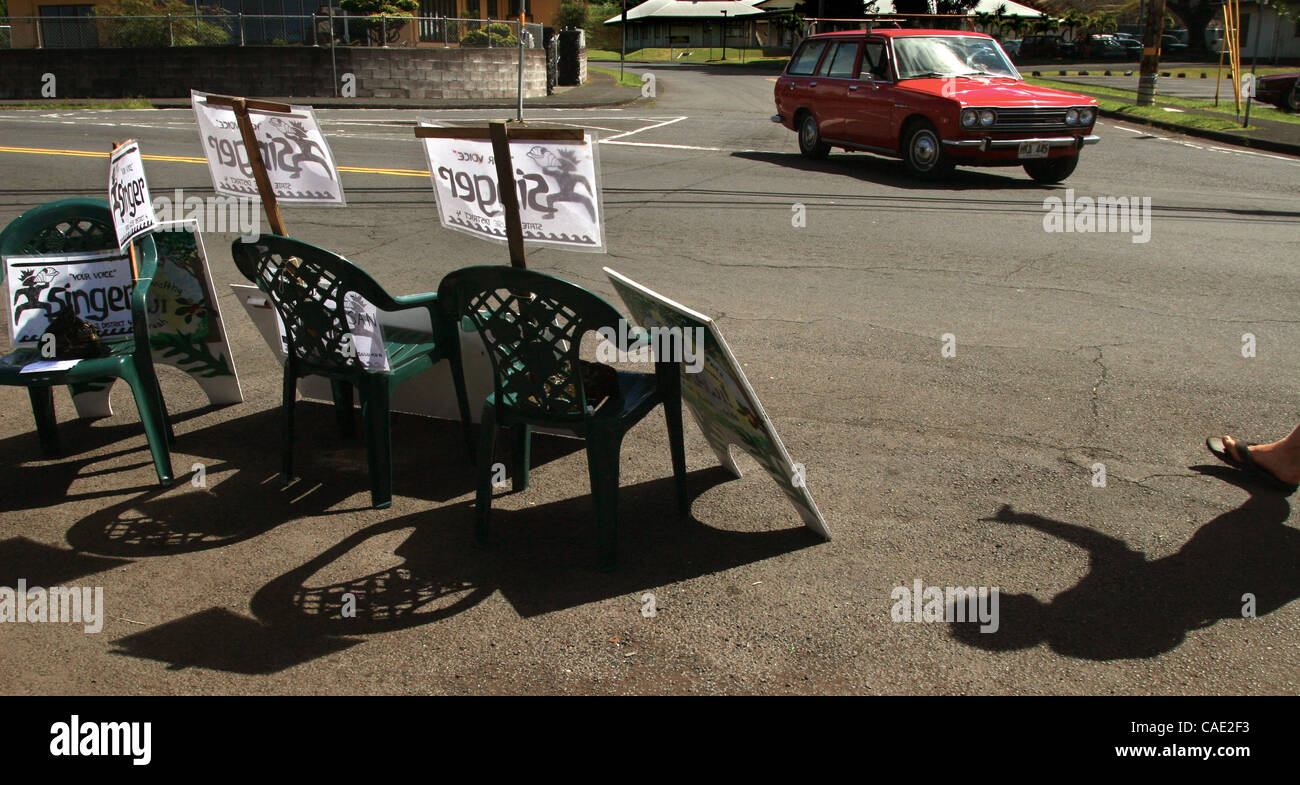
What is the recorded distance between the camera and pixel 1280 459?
4758 millimetres

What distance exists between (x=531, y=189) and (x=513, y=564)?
1.51 metres

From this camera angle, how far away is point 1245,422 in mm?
5574

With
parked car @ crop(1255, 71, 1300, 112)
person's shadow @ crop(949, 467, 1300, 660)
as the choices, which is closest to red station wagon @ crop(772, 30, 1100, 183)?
person's shadow @ crop(949, 467, 1300, 660)

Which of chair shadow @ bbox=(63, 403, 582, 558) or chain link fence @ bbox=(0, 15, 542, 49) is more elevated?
chain link fence @ bbox=(0, 15, 542, 49)

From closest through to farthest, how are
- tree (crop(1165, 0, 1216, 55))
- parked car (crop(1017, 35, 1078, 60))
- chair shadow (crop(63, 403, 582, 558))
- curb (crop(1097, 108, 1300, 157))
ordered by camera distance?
chair shadow (crop(63, 403, 582, 558)) < curb (crop(1097, 108, 1300, 157)) < parked car (crop(1017, 35, 1078, 60)) < tree (crop(1165, 0, 1216, 55))

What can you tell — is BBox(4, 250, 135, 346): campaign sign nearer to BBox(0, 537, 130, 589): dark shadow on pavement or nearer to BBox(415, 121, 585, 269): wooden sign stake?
BBox(0, 537, 130, 589): dark shadow on pavement

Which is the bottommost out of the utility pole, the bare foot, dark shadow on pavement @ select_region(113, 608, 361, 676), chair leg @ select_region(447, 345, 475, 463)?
dark shadow on pavement @ select_region(113, 608, 361, 676)

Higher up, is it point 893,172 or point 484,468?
point 893,172

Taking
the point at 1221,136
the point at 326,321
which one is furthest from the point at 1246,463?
the point at 1221,136

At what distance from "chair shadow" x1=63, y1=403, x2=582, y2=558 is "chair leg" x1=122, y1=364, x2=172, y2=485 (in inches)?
4.2

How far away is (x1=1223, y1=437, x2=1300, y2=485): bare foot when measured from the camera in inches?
186

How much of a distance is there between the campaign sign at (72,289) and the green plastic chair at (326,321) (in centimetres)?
99

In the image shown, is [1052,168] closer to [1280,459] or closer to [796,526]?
[1280,459]
